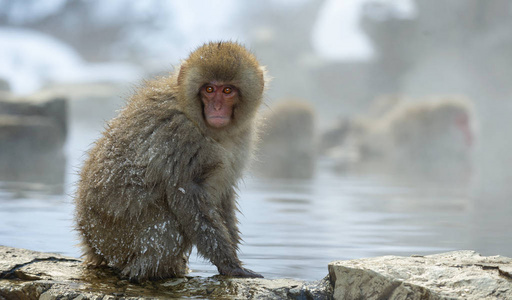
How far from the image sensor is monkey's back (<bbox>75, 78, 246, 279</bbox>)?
273 centimetres

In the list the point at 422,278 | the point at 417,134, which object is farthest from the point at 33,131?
the point at 422,278

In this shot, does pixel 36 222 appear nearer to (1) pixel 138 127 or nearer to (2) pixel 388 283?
(1) pixel 138 127

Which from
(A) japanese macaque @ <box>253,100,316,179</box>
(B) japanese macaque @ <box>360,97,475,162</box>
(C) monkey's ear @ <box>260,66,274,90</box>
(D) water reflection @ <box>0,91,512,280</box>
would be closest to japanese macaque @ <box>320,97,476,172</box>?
(B) japanese macaque @ <box>360,97,475,162</box>

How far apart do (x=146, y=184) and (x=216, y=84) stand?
0.55 metres

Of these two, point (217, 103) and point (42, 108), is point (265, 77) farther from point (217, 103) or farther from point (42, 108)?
point (42, 108)

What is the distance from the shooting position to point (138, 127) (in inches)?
111

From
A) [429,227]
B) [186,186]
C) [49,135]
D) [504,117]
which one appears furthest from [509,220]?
[504,117]

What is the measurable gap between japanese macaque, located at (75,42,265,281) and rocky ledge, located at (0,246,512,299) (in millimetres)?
131

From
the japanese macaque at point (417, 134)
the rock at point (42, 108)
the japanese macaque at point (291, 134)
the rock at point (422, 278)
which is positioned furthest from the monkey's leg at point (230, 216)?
the japanese macaque at point (417, 134)

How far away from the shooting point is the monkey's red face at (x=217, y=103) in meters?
2.78

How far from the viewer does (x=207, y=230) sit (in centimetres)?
274

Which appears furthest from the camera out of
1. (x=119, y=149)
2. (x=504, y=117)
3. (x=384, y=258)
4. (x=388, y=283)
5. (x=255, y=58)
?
(x=504, y=117)

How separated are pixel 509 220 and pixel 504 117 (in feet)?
59.2

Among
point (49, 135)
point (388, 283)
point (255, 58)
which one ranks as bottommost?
point (388, 283)
